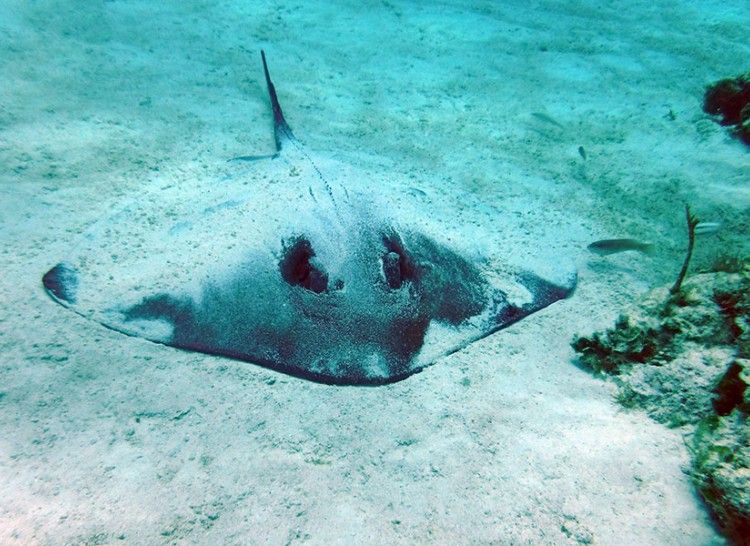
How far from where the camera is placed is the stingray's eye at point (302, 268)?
10.7 feet

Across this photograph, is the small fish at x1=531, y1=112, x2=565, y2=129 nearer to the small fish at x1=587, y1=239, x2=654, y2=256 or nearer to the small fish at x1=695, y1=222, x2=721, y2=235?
the small fish at x1=695, y1=222, x2=721, y2=235

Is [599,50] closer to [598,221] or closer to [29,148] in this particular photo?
[598,221]

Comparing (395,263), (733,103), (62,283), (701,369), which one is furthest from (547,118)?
(62,283)

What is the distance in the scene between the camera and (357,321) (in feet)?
9.91

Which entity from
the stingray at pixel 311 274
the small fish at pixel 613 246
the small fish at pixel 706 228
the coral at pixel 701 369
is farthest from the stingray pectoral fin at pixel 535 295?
the small fish at pixel 706 228

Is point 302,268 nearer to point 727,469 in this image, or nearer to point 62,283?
point 62,283

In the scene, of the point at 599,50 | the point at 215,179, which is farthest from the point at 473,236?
the point at 599,50

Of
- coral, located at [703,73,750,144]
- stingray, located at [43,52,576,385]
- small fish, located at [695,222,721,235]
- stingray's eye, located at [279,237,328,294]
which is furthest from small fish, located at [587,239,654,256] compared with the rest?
coral, located at [703,73,750,144]

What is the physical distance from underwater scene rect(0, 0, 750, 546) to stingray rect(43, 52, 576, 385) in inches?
0.9

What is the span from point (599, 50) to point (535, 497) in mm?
9197

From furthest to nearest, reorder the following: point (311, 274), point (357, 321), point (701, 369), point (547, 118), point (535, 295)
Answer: point (547, 118), point (535, 295), point (311, 274), point (357, 321), point (701, 369)

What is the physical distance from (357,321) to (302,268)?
68cm

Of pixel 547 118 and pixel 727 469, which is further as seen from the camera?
pixel 547 118

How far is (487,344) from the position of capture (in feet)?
11.4
